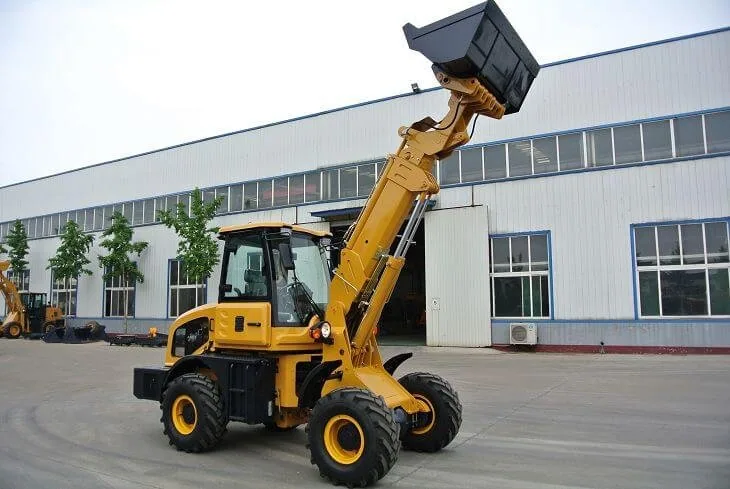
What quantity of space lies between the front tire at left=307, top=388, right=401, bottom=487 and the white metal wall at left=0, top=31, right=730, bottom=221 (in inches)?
680

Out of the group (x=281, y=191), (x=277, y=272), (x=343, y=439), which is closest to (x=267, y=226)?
(x=277, y=272)

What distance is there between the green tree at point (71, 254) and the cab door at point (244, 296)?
93.3ft

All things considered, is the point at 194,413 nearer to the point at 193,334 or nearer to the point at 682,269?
the point at 193,334

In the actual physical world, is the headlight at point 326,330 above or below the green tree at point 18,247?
below

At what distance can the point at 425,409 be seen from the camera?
21.8 ft

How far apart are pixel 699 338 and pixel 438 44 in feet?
52.9

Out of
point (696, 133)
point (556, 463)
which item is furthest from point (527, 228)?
point (556, 463)

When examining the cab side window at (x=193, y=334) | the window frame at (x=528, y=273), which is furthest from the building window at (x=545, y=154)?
the cab side window at (x=193, y=334)

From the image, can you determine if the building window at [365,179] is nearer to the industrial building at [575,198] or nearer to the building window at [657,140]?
the industrial building at [575,198]

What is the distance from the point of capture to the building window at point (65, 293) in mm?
34969

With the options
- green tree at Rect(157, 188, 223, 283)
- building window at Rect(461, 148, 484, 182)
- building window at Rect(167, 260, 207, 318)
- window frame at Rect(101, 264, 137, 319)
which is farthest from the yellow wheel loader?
window frame at Rect(101, 264, 137, 319)

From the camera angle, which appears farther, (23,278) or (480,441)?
(23,278)

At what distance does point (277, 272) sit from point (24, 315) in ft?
102

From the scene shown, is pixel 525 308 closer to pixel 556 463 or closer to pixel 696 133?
pixel 696 133
